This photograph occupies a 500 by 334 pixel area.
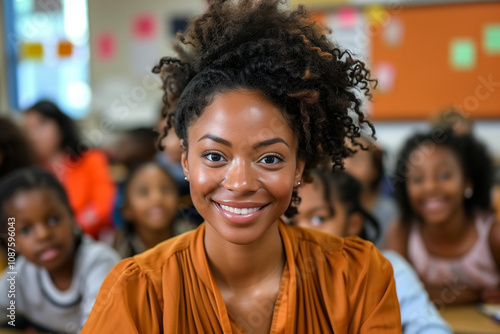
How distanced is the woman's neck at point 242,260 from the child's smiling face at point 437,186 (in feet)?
3.95

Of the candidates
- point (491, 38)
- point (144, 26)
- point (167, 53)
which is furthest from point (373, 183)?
point (144, 26)

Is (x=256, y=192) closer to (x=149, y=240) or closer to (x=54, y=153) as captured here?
(x=149, y=240)

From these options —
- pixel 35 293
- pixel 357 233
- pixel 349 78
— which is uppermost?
pixel 349 78

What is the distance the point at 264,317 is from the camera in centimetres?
119

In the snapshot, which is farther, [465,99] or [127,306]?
[465,99]

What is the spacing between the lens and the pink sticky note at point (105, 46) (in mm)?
5418

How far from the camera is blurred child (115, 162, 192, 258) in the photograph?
2523mm

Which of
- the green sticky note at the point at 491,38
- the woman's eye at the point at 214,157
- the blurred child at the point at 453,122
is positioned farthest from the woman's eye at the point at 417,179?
the green sticky note at the point at 491,38

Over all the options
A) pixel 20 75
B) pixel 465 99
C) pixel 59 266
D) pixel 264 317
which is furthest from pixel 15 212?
pixel 20 75

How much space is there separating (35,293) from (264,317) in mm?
1110

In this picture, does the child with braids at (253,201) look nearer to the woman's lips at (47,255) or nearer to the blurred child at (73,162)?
the woman's lips at (47,255)

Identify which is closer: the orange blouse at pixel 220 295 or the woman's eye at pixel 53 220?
the orange blouse at pixel 220 295

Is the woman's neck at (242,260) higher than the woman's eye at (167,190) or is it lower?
higher

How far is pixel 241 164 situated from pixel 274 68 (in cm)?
22
